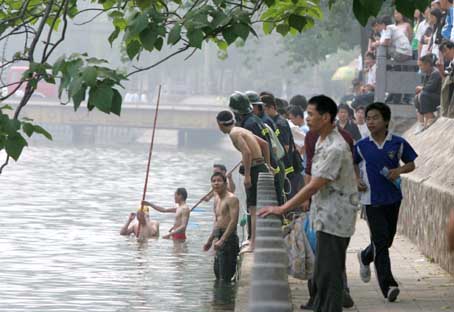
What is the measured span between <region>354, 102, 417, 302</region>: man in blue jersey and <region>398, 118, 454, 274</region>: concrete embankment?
52.1 inches

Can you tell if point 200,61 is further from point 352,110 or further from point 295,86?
point 352,110

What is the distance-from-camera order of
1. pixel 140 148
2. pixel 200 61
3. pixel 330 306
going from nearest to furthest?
pixel 330 306, pixel 140 148, pixel 200 61

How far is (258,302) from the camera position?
5211mm

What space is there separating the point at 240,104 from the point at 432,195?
6.42 ft

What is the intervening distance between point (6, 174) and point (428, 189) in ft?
138

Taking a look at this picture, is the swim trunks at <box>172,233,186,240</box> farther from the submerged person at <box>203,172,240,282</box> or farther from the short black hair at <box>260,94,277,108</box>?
the short black hair at <box>260,94,277,108</box>

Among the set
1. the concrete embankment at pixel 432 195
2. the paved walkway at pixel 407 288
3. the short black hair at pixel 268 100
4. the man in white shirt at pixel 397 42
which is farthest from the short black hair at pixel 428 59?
the paved walkway at pixel 407 288

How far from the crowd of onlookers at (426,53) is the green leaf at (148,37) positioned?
17.3 feet

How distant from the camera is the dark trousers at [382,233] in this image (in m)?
11.0

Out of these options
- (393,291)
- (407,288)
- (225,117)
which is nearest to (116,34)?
(393,291)

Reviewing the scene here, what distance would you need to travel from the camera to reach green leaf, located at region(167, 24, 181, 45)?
10.4 m

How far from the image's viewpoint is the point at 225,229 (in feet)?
54.7

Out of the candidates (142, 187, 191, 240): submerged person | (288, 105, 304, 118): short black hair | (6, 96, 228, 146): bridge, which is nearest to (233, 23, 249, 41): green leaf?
(288, 105, 304, 118): short black hair

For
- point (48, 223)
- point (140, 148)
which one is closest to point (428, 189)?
point (48, 223)
